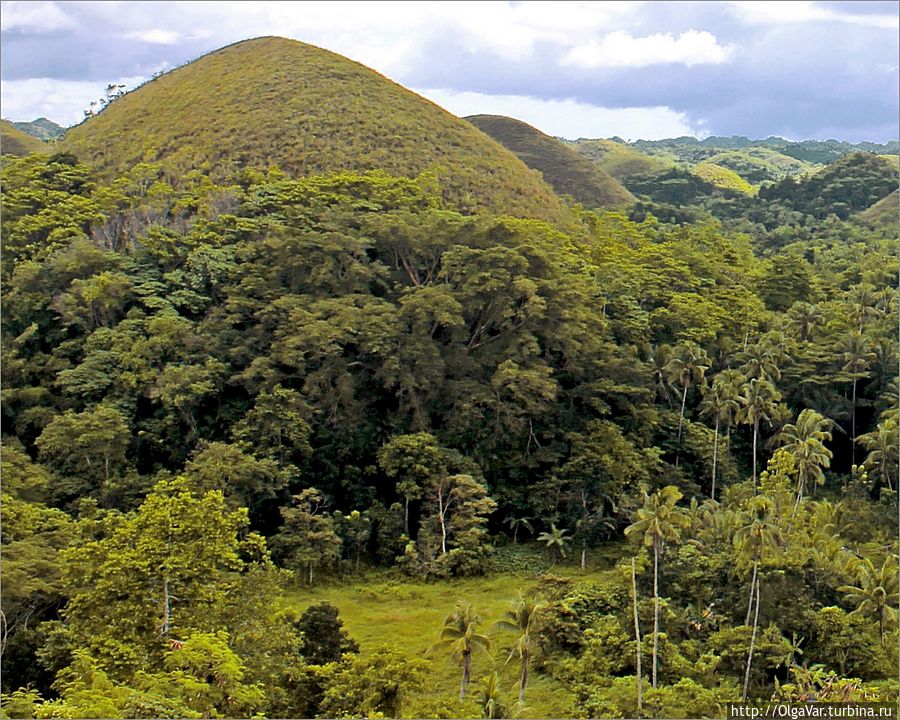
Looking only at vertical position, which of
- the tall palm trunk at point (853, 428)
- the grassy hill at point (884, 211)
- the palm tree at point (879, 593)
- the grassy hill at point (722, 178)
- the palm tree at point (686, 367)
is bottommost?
the palm tree at point (879, 593)

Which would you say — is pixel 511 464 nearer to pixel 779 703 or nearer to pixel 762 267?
pixel 779 703

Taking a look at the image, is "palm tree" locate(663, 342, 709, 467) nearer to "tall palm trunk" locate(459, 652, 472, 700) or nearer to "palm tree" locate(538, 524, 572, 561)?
"palm tree" locate(538, 524, 572, 561)

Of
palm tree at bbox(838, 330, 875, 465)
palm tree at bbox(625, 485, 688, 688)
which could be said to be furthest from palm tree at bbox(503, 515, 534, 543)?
palm tree at bbox(838, 330, 875, 465)

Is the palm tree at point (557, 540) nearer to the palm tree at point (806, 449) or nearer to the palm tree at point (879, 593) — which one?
the palm tree at point (806, 449)

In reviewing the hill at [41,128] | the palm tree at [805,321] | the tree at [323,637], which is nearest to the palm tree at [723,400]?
the palm tree at [805,321]

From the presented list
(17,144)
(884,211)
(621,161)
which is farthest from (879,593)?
(621,161)

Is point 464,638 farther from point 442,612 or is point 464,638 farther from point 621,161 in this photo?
point 621,161
